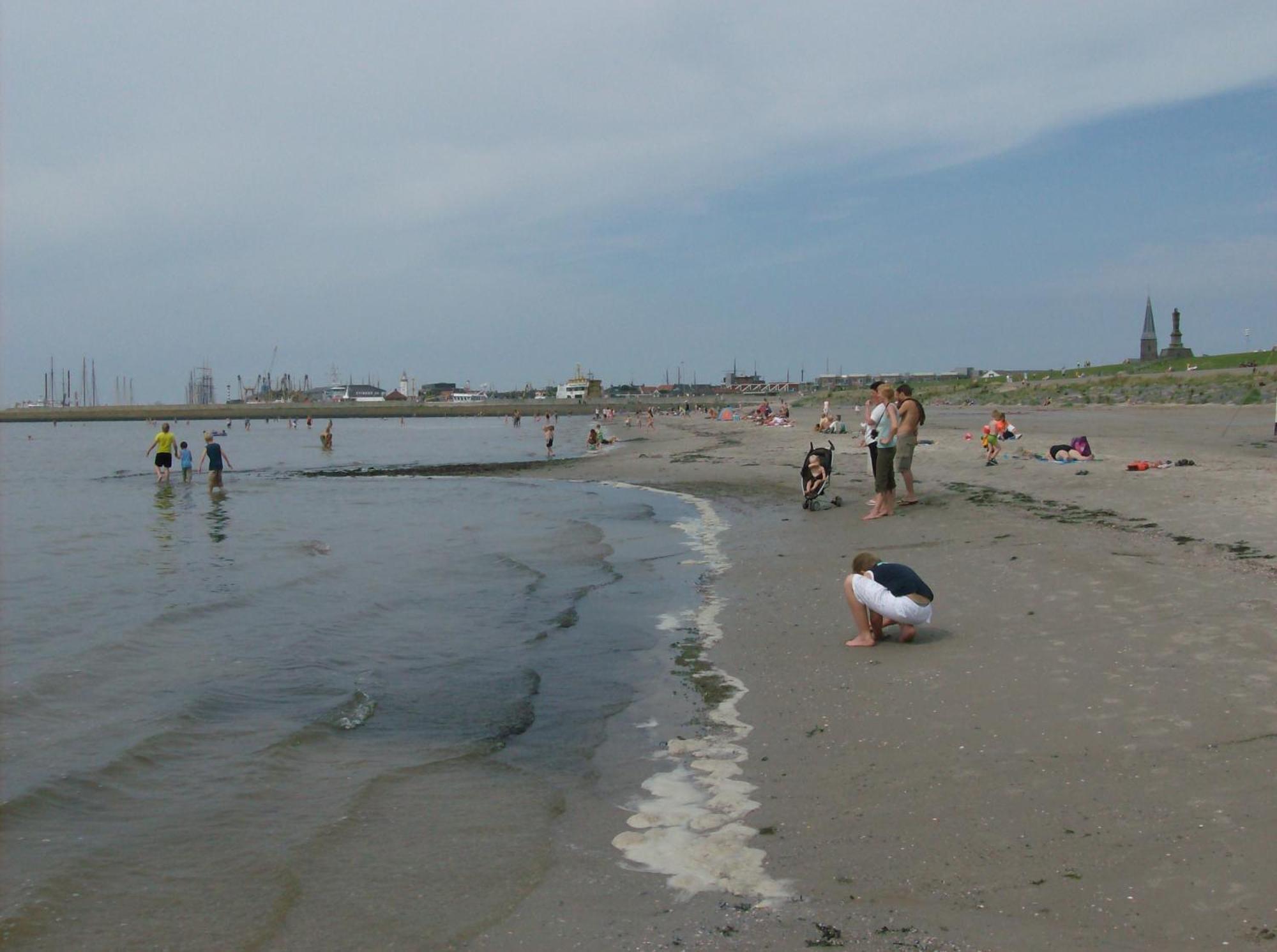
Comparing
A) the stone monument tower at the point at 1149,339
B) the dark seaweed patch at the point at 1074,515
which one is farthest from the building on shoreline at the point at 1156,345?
the dark seaweed patch at the point at 1074,515

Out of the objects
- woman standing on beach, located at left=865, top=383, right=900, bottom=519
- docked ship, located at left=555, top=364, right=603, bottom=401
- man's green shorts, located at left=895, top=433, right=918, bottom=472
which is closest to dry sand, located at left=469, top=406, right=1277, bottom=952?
woman standing on beach, located at left=865, top=383, right=900, bottom=519

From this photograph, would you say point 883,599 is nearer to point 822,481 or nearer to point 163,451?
point 822,481

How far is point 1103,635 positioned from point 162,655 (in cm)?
788

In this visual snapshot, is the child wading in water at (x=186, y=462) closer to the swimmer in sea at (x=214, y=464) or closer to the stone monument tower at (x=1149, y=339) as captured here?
the swimmer in sea at (x=214, y=464)

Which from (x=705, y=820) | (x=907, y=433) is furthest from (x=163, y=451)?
(x=705, y=820)

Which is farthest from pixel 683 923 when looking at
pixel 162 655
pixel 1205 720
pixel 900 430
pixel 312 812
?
pixel 900 430

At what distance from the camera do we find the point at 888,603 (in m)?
7.54

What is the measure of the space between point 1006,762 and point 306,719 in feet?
15.4

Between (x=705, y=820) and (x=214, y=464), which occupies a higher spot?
(x=214, y=464)

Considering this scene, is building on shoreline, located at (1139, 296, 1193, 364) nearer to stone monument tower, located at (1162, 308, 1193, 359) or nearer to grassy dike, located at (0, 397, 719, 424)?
stone monument tower, located at (1162, 308, 1193, 359)

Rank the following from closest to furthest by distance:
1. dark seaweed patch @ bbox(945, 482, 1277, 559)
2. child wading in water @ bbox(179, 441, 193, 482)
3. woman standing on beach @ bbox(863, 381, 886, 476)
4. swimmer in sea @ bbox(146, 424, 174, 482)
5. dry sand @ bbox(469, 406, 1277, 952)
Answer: dry sand @ bbox(469, 406, 1277, 952)
dark seaweed patch @ bbox(945, 482, 1277, 559)
woman standing on beach @ bbox(863, 381, 886, 476)
child wading in water @ bbox(179, 441, 193, 482)
swimmer in sea @ bbox(146, 424, 174, 482)

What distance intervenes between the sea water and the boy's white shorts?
1745 millimetres

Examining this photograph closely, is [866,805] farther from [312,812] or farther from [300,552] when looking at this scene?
[300,552]

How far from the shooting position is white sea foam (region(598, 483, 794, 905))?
13.7 ft
